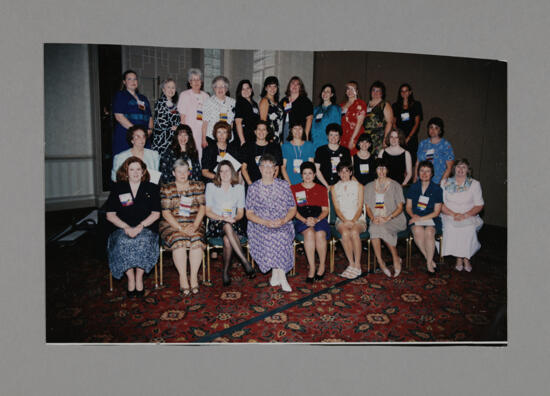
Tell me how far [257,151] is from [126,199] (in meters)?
1.22

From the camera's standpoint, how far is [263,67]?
2402mm

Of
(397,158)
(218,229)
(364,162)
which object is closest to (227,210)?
(218,229)

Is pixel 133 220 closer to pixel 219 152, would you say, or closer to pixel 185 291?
pixel 185 291

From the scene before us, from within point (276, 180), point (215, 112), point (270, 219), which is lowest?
point (270, 219)

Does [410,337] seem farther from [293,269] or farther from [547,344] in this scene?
[293,269]

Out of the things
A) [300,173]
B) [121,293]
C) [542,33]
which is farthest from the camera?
[300,173]

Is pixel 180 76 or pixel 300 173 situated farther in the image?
pixel 300 173

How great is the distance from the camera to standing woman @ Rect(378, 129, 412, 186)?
3.28 m

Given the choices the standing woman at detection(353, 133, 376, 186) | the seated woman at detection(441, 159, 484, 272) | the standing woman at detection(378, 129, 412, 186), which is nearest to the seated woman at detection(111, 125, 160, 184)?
the standing woman at detection(353, 133, 376, 186)

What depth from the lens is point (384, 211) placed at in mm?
3322

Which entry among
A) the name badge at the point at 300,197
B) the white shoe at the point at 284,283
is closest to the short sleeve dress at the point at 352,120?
the name badge at the point at 300,197

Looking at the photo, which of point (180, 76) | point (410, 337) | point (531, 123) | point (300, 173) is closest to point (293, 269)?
point (300, 173)

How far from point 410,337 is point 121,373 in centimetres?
188

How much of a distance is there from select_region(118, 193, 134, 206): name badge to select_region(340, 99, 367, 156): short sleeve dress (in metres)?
2.05
